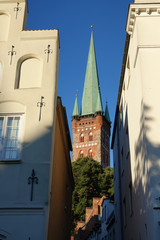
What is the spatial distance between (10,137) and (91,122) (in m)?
93.1

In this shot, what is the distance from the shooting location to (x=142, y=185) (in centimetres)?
1267

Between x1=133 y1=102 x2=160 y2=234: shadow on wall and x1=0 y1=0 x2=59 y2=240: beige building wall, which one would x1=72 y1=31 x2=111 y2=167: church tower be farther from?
x1=0 y1=0 x2=59 y2=240: beige building wall

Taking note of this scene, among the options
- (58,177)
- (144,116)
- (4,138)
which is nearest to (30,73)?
(4,138)

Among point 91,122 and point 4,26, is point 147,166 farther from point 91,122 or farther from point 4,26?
point 91,122

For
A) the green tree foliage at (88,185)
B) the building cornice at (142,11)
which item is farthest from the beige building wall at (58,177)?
the green tree foliage at (88,185)

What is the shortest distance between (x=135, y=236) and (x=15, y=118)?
826 centimetres

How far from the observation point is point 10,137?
36.1ft

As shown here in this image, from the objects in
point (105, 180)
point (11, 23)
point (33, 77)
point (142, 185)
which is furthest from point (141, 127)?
point (105, 180)

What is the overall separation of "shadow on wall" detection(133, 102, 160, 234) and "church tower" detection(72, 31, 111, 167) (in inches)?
3447

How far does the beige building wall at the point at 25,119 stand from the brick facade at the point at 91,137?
87.4 meters

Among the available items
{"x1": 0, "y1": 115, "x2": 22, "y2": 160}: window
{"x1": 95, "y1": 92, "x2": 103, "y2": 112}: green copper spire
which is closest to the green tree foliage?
{"x1": 95, "y1": 92, "x2": 103, "y2": 112}: green copper spire

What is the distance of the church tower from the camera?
102 m

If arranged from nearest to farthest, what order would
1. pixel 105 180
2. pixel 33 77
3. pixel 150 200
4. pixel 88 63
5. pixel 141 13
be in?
pixel 150 200 → pixel 33 77 → pixel 141 13 → pixel 105 180 → pixel 88 63

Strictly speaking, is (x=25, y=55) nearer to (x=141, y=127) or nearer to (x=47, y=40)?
(x=47, y=40)
